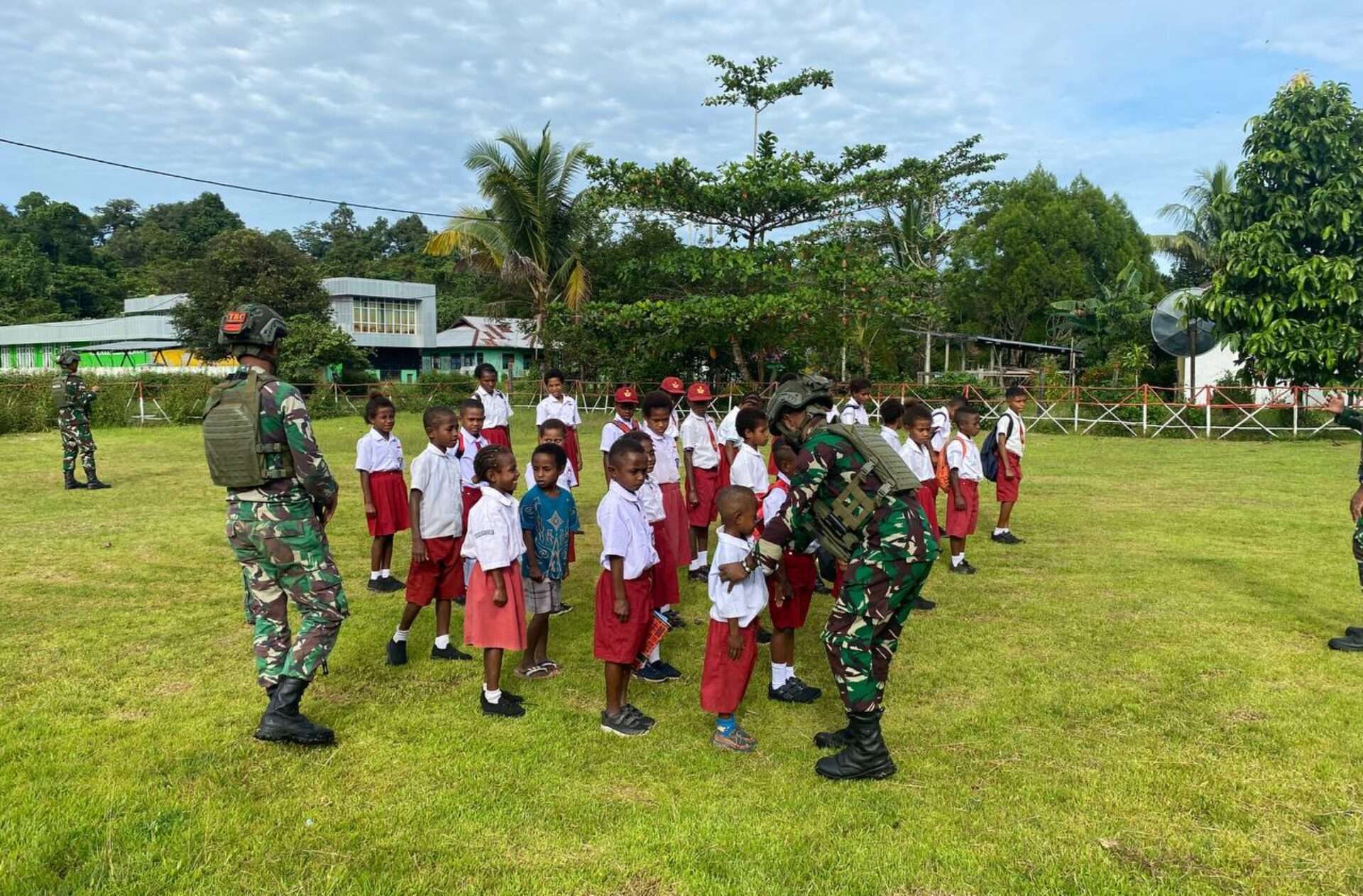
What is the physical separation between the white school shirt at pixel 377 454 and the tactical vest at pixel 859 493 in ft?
13.1

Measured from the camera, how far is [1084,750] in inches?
149

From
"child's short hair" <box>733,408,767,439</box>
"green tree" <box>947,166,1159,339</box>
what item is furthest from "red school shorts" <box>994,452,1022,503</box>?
"green tree" <box>947,166,1159,339</box>

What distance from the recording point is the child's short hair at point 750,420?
538 centimetres

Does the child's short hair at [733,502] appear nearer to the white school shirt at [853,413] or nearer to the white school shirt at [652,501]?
the white school shirt at [652,501]

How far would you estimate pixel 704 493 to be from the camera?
7.05 metres

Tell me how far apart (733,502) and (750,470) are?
182 cm

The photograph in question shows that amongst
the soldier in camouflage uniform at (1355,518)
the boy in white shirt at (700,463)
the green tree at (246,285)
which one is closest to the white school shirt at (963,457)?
the boy in white shirt at (700,463)

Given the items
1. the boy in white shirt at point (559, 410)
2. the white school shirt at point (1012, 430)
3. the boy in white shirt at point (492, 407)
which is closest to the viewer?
the white school shirt at point (1012, 430)

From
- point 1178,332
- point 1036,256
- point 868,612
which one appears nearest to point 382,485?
point 868,612

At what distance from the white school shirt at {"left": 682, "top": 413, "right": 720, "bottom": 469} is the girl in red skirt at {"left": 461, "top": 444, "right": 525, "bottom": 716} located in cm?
278

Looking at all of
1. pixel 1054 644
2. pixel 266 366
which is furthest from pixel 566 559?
pixel 1054 644

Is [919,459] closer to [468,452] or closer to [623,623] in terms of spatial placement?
[623,623]

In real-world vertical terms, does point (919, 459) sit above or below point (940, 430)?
below

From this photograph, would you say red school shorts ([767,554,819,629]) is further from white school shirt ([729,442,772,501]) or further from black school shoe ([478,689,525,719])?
black school shoe ([478,689,525,719])
